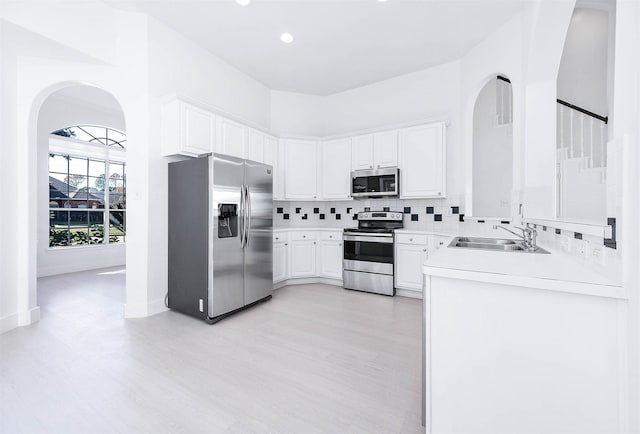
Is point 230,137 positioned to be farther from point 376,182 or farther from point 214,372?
point 214,372

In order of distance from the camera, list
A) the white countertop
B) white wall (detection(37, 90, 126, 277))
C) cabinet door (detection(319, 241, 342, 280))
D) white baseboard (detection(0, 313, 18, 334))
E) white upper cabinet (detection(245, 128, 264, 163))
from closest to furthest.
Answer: the white countertop → white baseboard (detection(0, 313, 18, 334)) → white upper cabinet (detection(245, 128, 264, 163)) → cabinet door (detection(319, 241, 342, 280)) → white wall (detection(37, 90, 126, 277))

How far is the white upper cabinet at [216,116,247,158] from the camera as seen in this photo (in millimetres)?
3379

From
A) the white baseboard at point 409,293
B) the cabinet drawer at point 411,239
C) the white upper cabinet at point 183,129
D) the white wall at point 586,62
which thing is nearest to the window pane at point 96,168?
the white upper cabinet at point 183,129

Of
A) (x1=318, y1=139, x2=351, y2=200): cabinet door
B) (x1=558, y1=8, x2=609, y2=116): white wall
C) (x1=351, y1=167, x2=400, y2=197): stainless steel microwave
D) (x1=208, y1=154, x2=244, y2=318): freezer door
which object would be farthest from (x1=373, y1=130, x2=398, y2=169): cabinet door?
(x1=558, y1=8, x2=609, y2=116): white wall

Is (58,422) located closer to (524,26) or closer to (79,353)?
(79,353)

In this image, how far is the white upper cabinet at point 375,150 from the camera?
3959mm

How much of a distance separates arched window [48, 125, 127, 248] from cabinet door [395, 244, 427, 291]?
18.9ft

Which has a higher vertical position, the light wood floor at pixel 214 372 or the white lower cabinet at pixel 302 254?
the white lower cabinet at pixel 302 254

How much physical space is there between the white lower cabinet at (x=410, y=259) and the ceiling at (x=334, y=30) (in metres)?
2.38

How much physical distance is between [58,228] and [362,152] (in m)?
5.66

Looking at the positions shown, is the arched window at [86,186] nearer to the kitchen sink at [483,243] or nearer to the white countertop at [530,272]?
the kitchen sink at [483,243]

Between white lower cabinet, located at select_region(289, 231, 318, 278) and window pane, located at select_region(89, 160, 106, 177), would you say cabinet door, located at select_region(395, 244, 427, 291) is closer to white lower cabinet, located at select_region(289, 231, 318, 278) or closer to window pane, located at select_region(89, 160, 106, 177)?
Answer: white lower cabinet, located at select_region(289, 231, 318, 278)

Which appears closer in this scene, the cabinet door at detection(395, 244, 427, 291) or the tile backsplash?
the cabinet door at detection(395, 244, 427, 291)

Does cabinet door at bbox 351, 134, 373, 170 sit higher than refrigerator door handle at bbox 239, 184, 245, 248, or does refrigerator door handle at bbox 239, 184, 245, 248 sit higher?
cabinet door at bbox 351, 134, 373, 170
